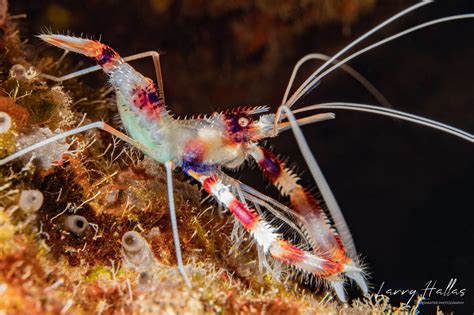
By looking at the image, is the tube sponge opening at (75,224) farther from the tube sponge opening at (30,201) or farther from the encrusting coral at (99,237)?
the tube sponge opening at (30,201)

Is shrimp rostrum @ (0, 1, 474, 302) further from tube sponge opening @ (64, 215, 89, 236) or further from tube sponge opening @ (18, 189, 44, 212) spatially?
tube sponge opening @ (18, 189, 44, 212)

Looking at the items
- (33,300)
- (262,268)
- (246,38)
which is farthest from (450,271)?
(33,300)

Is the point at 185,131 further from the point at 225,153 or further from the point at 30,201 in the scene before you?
the point at 30,201

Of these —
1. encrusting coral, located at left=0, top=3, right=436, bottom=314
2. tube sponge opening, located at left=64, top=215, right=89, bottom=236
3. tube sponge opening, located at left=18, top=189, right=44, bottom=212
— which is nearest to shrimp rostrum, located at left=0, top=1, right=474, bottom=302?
encrusting coral, located at left=0, top=3, right=436, bottom=314

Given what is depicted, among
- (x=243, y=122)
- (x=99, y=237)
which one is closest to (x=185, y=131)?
(x=243, y=122)

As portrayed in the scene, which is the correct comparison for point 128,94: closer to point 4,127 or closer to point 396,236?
point 4,127

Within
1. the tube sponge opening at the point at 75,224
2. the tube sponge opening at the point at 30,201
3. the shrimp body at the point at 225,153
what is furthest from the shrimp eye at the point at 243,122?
the tube sponge opening at the point at 30,201

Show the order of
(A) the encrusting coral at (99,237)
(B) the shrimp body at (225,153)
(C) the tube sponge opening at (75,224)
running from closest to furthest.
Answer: (A) the encrusting coral at (99,237)
(C) the tube sponge opening at (75,224)
(B) the shrimp body at (225,153)
